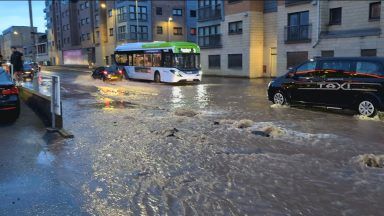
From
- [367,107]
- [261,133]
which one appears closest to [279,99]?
[367,107]

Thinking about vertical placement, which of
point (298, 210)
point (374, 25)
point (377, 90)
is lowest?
point (298, 210)

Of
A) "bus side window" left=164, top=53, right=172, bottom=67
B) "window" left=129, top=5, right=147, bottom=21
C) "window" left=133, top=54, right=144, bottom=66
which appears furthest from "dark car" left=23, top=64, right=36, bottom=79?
"window" left=129, top=5, right=147, bottom=21

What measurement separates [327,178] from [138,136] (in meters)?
4.65

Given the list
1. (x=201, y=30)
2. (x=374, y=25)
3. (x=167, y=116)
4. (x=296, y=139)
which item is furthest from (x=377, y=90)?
(x=201, y=30)

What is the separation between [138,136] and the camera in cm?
932

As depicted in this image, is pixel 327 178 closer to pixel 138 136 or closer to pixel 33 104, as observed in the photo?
pixel 138 136

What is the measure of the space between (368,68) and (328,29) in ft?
60.4

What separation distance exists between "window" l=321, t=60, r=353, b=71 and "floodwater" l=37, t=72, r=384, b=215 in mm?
1439

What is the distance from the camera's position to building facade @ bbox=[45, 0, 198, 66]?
61719 millimetres

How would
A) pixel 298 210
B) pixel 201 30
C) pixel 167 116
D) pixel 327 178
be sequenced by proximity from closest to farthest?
pixel 298 210
pixel 327 178
pixel 167 116
pixel 201 30

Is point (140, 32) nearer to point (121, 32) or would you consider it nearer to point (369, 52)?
point (121, 32)

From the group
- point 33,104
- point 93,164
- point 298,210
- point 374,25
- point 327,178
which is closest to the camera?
point 298,210

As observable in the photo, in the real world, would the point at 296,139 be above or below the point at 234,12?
below

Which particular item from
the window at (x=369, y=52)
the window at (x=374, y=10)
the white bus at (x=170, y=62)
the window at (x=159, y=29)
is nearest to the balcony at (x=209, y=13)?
the white bus at (x=170, y=62)
